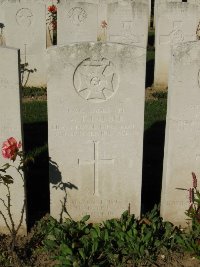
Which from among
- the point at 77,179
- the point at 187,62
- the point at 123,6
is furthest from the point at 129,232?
the point at 123,6

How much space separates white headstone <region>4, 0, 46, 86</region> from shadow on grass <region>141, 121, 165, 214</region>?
334 centimetres

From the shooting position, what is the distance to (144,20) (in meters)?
9.70

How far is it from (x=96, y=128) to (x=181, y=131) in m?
0.88

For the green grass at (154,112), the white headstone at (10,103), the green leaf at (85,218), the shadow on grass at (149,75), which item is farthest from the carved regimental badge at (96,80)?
the shadow on grass at (149,75)

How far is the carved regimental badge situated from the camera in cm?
468

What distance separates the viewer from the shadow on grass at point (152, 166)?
5845 mm

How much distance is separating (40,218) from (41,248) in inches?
25.7

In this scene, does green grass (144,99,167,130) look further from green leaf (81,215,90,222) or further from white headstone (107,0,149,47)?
green leaf (81,215,90,222)

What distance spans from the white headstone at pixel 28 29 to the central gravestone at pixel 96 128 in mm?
5325

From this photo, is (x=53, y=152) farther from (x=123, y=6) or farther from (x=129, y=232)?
(x=123, y=6)

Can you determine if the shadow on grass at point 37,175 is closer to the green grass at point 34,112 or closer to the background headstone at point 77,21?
the green grass at point 34,112

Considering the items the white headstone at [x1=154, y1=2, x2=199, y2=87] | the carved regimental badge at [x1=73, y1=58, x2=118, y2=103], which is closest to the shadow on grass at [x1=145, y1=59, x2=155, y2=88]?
the white headstone at [x1=154, y1=2, x2=199, y2=87]

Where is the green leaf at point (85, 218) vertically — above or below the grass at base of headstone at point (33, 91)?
below

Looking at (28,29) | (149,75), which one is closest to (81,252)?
(28,29)
